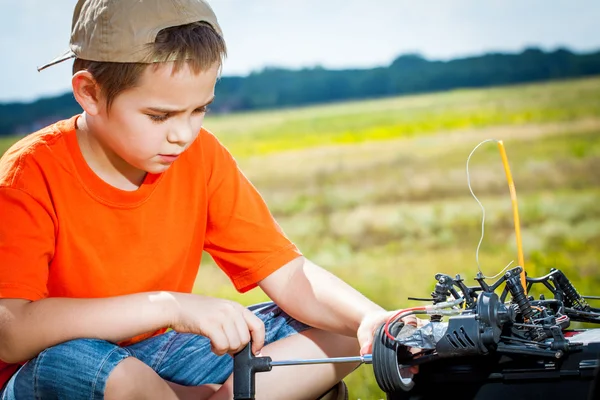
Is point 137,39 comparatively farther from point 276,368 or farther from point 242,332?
point 276,368

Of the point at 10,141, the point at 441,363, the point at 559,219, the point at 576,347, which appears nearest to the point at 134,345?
the point at 441,363

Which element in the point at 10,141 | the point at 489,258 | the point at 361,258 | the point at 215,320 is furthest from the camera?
the point at 10,141

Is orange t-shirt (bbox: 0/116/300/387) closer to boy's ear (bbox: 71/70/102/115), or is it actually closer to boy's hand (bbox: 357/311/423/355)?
boy's ear (bbox: 71/70/102/115)

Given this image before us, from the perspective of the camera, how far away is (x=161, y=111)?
1208 mm

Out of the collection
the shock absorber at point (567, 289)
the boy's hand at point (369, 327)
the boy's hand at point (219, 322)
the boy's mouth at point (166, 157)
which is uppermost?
the boy's mouth at point (166, 157)

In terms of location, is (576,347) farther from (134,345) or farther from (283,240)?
(134,345)

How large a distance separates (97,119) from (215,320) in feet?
1.23

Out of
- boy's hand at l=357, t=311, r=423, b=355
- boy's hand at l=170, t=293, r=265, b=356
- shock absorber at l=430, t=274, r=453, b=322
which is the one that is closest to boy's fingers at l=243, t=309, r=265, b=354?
boy's hand at l=170, t=293, r=265, b=356

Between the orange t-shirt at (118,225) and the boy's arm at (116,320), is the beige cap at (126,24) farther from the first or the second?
the boy's arm at (116,320)

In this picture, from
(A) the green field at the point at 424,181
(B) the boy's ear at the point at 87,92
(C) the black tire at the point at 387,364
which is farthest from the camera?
(A) the green field at the point at 424,181

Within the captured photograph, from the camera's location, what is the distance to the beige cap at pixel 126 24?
1.21m

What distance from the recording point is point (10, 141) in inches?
173

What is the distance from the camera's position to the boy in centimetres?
117

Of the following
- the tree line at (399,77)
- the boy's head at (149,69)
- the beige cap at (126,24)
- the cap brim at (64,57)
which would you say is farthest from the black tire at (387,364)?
the tree line at (399,77)
